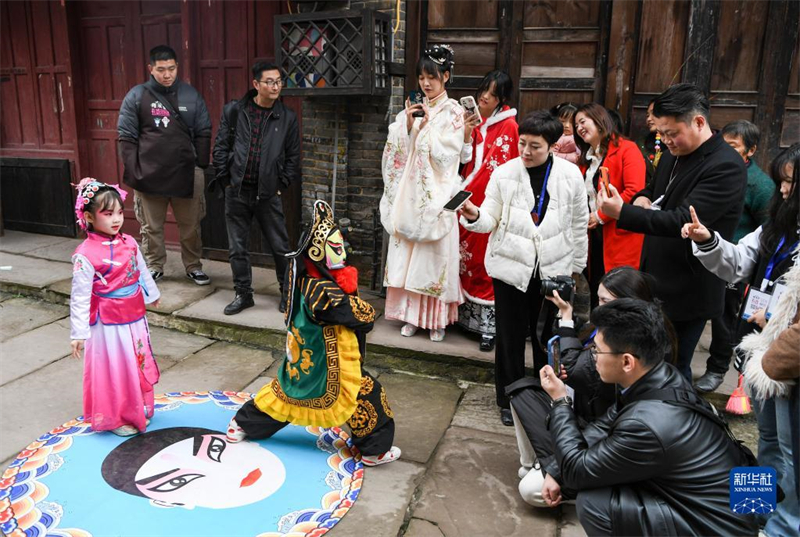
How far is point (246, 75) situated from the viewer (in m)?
6.29

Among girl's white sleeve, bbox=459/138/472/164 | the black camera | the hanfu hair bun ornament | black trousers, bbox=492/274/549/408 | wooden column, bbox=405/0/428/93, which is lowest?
black trousers, bbox=492/274/549/408

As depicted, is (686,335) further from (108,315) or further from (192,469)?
(108,315)

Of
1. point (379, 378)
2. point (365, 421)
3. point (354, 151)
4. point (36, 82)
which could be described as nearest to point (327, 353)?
point (365, 421)

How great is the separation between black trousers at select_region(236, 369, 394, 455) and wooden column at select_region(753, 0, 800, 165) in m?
3.48

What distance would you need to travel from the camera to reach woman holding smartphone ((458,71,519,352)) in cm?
462

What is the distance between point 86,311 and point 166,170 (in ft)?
8.47

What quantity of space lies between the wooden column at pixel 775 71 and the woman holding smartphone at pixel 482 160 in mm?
1839

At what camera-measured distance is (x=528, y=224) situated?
11.9ft

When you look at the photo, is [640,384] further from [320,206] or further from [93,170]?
[93,170]

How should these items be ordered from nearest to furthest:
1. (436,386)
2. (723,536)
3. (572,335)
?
(723,536) → (572,335) → (436,386)

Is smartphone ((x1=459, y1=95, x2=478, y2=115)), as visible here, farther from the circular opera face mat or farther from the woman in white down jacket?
the circular opera face mat

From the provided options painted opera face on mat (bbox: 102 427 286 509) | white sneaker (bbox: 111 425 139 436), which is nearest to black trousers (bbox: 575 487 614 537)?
painted opera face on mat (bbox: 102 427 286 509)

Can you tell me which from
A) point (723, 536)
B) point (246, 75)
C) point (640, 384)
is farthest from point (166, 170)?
point (723, 536)

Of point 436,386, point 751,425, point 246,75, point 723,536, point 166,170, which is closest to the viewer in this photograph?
point 723,536
